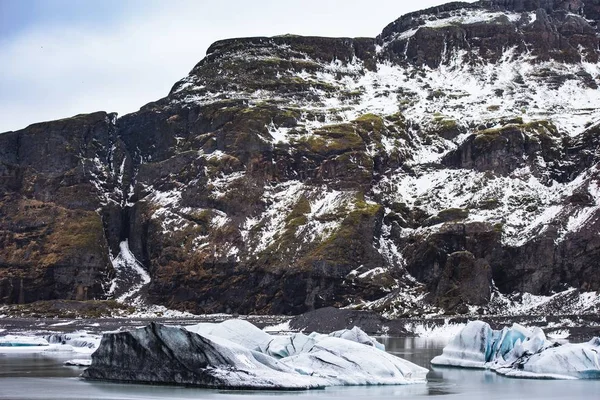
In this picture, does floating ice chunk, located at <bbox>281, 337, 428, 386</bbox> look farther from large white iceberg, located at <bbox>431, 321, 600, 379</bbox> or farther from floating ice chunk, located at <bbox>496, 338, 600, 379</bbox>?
large white iceberg, located at <bbox>431, 321, 600, 379</bbox>

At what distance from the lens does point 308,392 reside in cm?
5534

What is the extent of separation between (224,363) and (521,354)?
28.0 m

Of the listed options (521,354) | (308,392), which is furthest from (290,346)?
(521,354)

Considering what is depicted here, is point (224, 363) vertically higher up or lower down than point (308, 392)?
higher up

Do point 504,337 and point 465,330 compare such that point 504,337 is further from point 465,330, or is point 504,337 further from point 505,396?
point 505,396

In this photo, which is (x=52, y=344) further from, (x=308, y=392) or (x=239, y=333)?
(x=308, y=392)

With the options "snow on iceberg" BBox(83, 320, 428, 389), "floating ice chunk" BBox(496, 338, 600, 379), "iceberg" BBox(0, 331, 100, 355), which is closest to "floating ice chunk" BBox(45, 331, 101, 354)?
"iceberg" BBox(0, 331, 100, 355)

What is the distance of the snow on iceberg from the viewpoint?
55.2 m

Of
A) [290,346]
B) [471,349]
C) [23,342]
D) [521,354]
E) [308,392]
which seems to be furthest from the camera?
[23,342]

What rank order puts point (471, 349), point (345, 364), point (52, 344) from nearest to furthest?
point (345, 364) < point (471, 349) < point (52, 344)

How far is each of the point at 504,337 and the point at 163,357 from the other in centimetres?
3351

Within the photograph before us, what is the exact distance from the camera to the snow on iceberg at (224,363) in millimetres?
55219

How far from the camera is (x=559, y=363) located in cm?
6950

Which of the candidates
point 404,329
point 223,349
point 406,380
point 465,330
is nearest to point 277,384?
point 223,349
